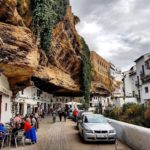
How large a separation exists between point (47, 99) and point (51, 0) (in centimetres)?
2519

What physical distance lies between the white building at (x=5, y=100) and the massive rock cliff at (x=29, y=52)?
61cm

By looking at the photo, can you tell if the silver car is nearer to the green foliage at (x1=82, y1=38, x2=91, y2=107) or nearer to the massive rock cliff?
the massive rock cliff

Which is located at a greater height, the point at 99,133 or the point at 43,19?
the point at 43,19

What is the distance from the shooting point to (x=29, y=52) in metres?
17.3

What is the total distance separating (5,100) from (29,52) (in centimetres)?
561

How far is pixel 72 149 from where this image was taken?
12836 mm

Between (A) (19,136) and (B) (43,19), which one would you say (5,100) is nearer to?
(A) (19,136)

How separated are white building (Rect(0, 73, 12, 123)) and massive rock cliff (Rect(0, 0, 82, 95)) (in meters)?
0.61

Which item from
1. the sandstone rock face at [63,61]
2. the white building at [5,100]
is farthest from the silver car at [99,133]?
the sandstone rock face at [63,61]

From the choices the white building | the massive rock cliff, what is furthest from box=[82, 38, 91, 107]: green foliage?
the white building

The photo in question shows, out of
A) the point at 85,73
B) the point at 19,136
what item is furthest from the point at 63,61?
the point at 19,136

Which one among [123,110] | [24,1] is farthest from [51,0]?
[123,110]

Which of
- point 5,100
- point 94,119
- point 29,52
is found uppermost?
point 29,52

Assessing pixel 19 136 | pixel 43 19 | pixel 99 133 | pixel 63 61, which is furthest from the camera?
pixel 63 61
